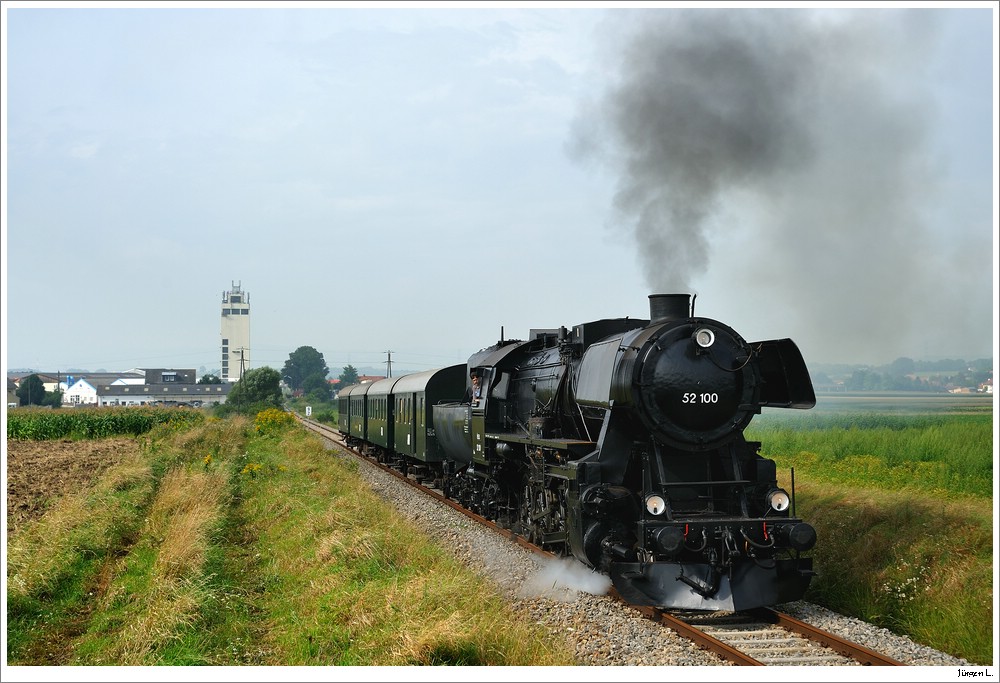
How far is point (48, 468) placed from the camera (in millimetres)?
26312

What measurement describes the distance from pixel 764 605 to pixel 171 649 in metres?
6.10

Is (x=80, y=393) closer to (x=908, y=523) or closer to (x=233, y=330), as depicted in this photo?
(x=233, y=330)

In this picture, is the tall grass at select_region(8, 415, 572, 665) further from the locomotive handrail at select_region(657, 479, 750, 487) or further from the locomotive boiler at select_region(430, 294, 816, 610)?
the locomotive handrail at select_region(657, 479, 750, 487)

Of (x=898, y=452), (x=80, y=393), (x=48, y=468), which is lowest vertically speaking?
(x=48, y=468)

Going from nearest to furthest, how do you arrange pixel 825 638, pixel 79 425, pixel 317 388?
pixel 825 638, pixel 79 425, pixel 317 388

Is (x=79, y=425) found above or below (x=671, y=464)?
below

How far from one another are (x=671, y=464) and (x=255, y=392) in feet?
224

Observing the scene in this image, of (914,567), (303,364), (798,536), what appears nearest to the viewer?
(798,536)

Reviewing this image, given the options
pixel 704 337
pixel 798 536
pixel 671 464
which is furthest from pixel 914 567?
pixel 704 337

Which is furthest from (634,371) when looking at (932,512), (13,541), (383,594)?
(13,541)

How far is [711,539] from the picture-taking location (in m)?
9.30

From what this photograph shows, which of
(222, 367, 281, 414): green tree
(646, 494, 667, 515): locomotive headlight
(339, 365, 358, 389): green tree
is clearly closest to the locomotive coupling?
(646, 494, 667, 515): locomotive headlight

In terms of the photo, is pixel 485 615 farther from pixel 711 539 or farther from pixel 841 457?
pixel 841 457

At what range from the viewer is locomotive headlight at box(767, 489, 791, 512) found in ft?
32.3
